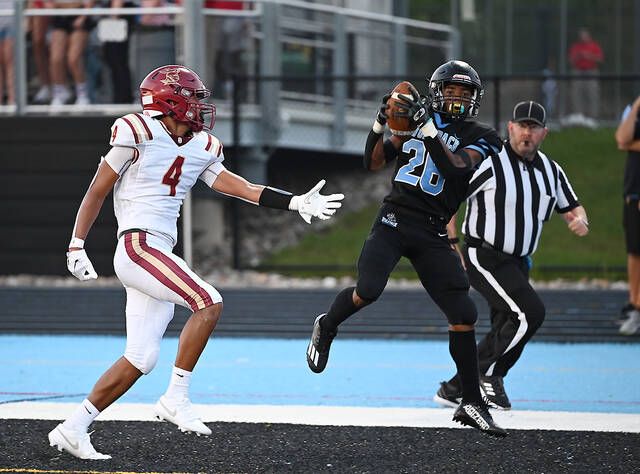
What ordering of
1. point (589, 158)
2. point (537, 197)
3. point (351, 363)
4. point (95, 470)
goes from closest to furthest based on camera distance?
point (95, 470), point (537, 197), point (351, 363), point (589, 158)

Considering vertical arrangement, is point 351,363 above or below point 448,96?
below

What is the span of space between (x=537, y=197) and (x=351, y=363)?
7.49 ft

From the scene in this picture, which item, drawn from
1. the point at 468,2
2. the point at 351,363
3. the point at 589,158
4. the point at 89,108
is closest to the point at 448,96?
the point at 351,363

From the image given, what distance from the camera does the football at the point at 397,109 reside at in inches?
220

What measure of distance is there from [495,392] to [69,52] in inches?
299

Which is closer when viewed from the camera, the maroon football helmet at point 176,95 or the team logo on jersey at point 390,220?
the maroon football helmet at point 176,95

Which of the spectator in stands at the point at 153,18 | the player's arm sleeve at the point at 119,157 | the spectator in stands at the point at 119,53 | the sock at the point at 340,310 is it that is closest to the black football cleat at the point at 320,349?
the sock at the point at 340,310

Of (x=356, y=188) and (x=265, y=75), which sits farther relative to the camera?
(x=356, y=188)

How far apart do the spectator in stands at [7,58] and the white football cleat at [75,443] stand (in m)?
8.31

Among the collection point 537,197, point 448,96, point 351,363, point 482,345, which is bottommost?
point 351,363

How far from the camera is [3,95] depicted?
13.2 m

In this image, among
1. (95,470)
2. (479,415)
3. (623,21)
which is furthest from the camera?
(623,21)

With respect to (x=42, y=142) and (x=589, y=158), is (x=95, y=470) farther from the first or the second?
(x=589, y=158)

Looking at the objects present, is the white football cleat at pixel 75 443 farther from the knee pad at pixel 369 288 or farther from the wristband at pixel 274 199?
the knee pad at pixel 369 288
